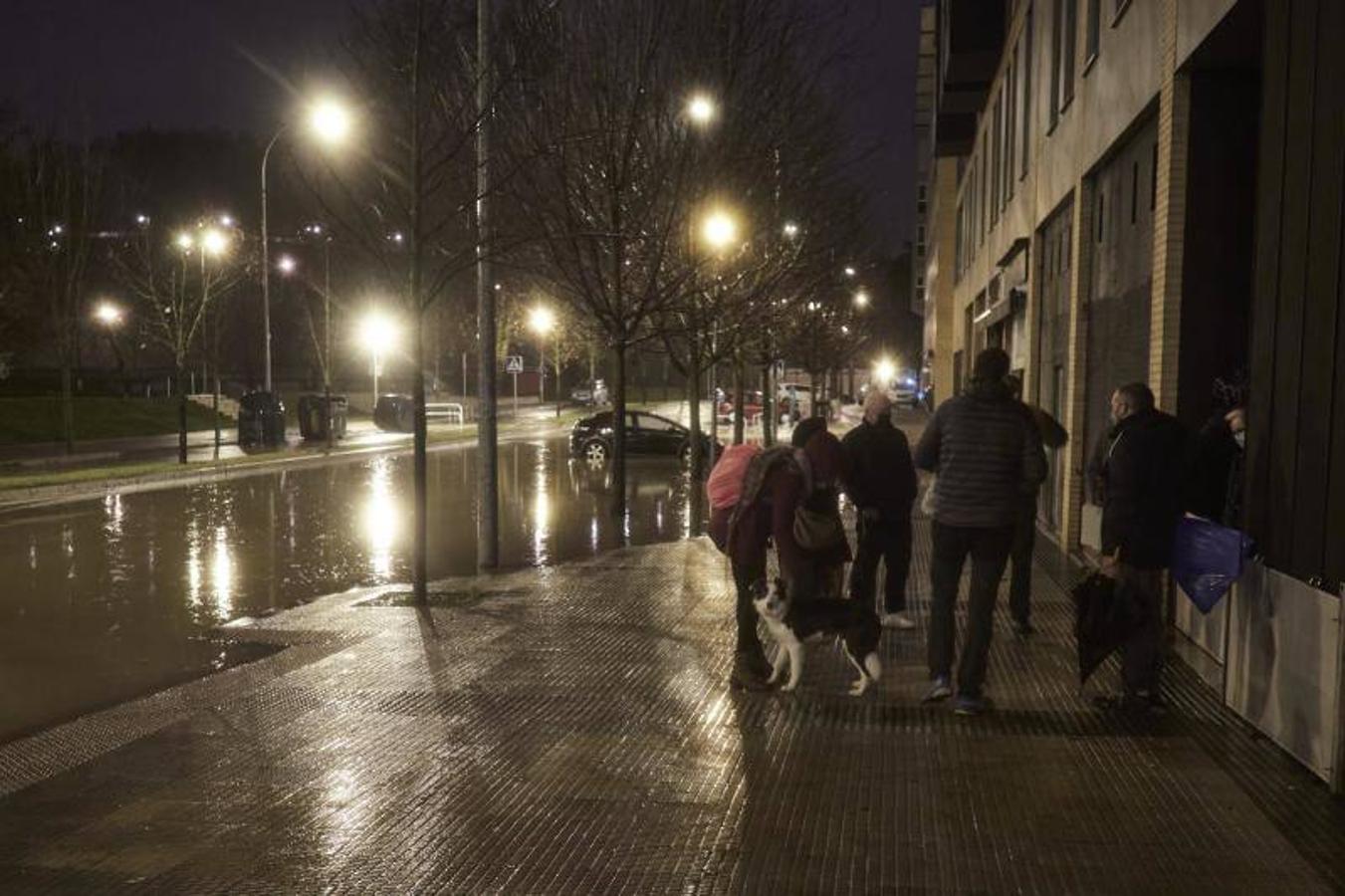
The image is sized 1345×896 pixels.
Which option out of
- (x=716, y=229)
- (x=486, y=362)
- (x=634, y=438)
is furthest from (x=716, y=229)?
(x=634, y=438)

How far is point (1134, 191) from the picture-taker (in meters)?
10.7

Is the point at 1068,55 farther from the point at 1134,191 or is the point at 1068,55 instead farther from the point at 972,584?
the point at 972,584

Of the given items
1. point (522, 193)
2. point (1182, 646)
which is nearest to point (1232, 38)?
point (1182, 646)

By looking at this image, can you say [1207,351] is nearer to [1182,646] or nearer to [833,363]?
[1182,646]

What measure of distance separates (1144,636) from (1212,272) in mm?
3387

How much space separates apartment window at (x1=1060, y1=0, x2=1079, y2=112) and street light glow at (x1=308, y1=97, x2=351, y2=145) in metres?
8.52

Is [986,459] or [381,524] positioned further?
[381,524]

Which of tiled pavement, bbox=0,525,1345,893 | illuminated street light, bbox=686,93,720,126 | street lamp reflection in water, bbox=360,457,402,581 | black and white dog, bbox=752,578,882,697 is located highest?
illuminated street light, bbox=686,93,720,126

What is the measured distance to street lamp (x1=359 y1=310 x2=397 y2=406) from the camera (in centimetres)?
5037

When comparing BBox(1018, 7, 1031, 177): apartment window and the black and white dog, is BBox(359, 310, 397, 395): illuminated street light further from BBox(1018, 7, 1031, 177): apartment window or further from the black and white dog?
the black and white dog

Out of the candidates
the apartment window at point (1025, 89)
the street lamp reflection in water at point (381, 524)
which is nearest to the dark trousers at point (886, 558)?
the street lamp reflection in water at point (381, 524)

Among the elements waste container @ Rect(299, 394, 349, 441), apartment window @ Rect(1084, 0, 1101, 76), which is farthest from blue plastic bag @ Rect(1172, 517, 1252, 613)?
waste container @ Rect(299, 394, 349, 441)

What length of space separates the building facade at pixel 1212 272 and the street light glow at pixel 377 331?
37.6 metres

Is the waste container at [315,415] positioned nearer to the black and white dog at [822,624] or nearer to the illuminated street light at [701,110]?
the illuminated street light at [701,110]
